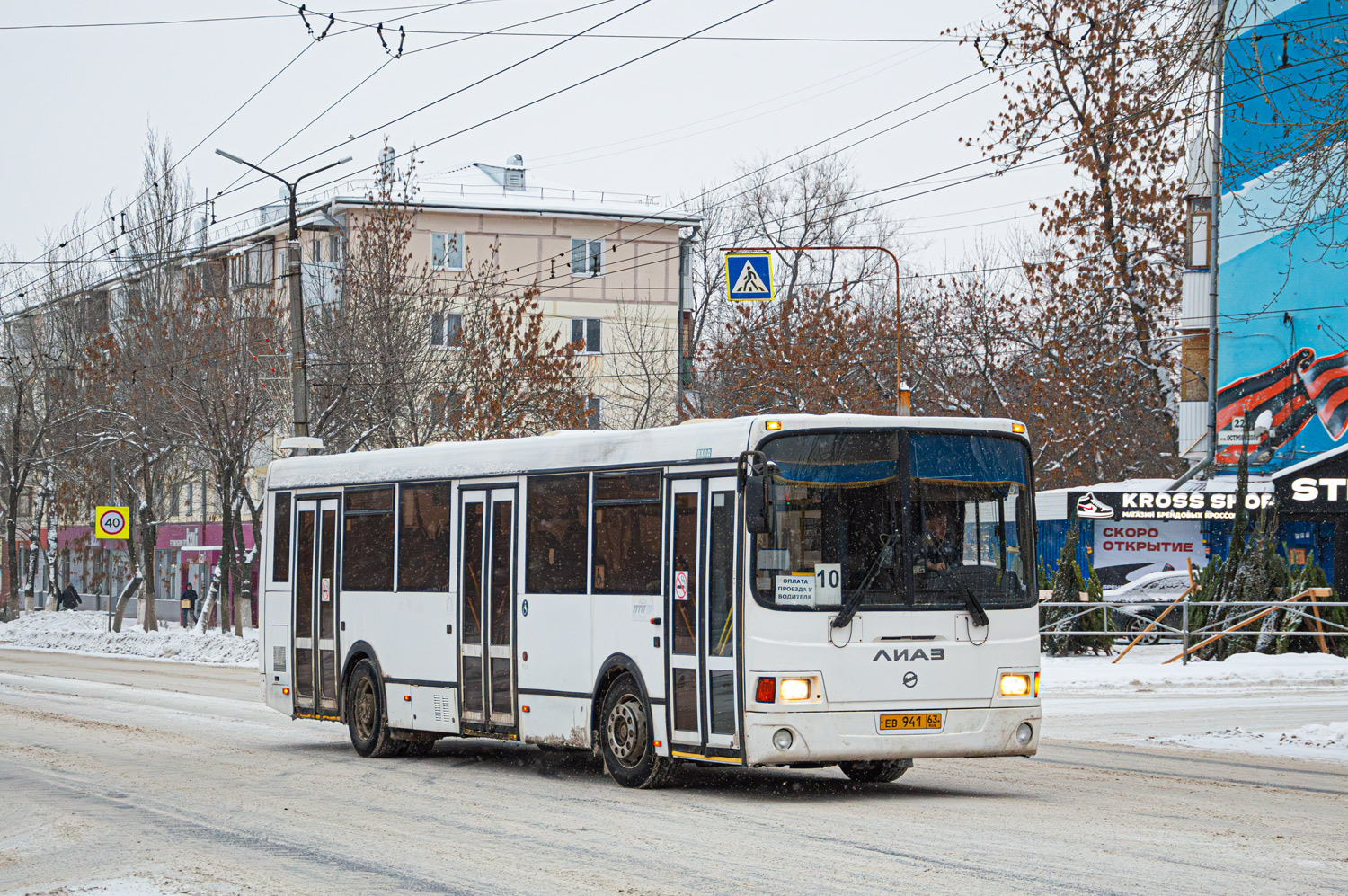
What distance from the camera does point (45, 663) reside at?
126 ft

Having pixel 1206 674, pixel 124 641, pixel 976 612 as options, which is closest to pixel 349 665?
pixel 976 612

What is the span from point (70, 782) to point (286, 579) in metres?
4.39

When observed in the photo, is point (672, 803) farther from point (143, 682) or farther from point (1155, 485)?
point (1155, 485)

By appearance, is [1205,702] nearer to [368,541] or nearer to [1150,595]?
[368,541]

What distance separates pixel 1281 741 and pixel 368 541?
8.64 metres

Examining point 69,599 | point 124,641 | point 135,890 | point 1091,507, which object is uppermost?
point 1091,507

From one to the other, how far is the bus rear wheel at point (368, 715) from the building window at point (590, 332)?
54863 millimetres

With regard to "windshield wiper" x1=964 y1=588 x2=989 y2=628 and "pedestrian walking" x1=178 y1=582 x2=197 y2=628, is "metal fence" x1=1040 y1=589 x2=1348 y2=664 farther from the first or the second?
"pedestrian walking" x1=178 y1=582 x2=197 y2=628

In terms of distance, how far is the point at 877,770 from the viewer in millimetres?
13328

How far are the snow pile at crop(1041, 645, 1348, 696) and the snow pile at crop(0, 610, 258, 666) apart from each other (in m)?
18.5

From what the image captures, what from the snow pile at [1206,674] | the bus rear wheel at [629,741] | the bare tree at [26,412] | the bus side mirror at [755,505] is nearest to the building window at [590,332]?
the bare tree at [26,412]

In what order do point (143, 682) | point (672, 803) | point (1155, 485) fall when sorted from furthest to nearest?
1. point (1155, 485)
2. point (143, 682)
3. point (672, 803)

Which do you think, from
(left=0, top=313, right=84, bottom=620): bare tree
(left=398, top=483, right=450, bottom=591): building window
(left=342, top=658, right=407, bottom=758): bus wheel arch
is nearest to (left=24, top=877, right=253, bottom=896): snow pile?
(left=398, top=483, right=450, bottom=591): building window

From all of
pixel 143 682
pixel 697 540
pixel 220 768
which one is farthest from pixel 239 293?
pixel 697 540
